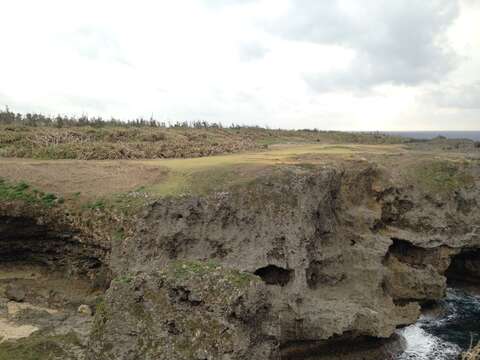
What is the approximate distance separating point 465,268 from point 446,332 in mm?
9642

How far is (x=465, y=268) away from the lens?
33.6 m

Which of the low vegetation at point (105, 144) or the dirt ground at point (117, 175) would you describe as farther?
the low vegetation at point (105, 144)

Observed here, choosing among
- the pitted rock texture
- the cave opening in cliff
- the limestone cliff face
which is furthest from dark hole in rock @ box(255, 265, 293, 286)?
the cave opening in cliff

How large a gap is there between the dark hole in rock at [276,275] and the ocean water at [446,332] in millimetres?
6551

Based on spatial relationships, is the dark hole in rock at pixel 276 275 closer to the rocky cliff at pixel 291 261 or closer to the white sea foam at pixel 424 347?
the rocky cliff at pixel 291 261

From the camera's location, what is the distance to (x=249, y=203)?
74.3 ft

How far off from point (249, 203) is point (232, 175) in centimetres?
250

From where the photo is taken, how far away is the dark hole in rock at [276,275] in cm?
2225

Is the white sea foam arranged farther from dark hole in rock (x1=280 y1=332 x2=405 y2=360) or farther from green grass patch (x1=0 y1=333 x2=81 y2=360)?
green grass patch (x1=0 y1=333 x2=81 y2=360)

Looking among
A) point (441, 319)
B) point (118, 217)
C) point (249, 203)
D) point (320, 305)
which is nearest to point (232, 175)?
point (249, 203)

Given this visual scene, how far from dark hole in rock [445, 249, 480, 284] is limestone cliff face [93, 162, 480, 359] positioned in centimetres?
681

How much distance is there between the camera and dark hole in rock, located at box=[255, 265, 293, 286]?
73.0 ft

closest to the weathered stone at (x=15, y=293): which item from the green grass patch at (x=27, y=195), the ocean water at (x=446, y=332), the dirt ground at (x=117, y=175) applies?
the green grass patch at (x=27, y=195)

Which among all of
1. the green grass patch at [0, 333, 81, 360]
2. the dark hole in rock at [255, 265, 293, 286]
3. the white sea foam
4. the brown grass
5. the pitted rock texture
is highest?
the brown grass
